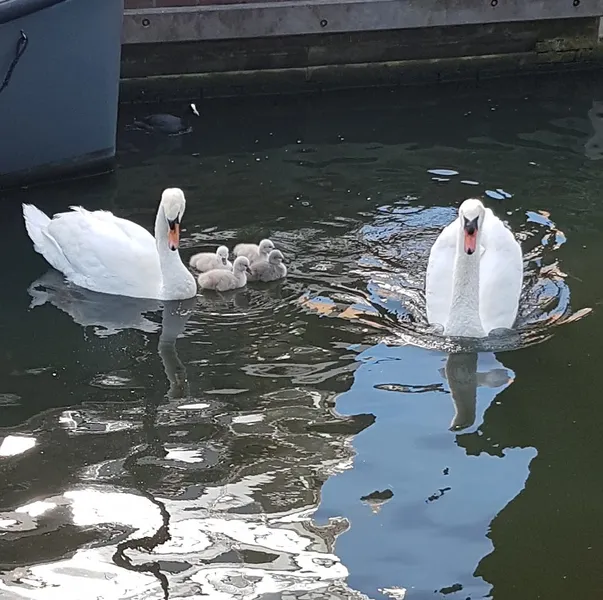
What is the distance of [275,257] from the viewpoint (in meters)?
8.30

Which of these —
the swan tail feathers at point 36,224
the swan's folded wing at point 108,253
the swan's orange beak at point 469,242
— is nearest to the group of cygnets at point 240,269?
the swan's folded wing at point 108,253

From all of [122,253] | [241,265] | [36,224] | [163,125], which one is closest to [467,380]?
[241,265]

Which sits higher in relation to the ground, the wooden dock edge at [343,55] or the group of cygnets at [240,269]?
the wooden dock edge at [343,55]

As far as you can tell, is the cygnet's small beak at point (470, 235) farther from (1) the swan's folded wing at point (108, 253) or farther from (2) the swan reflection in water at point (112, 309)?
(1) the swan's folded wing at point (108, 253)

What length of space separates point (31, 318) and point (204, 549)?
3.03 m

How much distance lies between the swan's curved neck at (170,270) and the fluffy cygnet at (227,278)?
0.56 feet

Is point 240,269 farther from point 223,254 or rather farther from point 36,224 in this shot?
point 36,224

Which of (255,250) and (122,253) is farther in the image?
(255,250)

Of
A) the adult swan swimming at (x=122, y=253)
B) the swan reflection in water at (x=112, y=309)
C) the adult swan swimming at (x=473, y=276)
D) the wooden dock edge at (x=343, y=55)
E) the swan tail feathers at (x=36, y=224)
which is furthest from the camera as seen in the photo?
the wooden dock edge at (x=343, y=55)

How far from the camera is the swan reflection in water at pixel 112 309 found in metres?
7.72

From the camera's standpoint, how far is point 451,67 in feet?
45.3

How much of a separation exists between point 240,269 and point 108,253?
0.92 meters

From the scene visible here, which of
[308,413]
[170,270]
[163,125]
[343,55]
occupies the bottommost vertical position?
[308,413]

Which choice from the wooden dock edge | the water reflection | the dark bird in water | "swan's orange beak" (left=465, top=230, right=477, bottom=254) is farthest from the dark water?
the wooden dock edge
